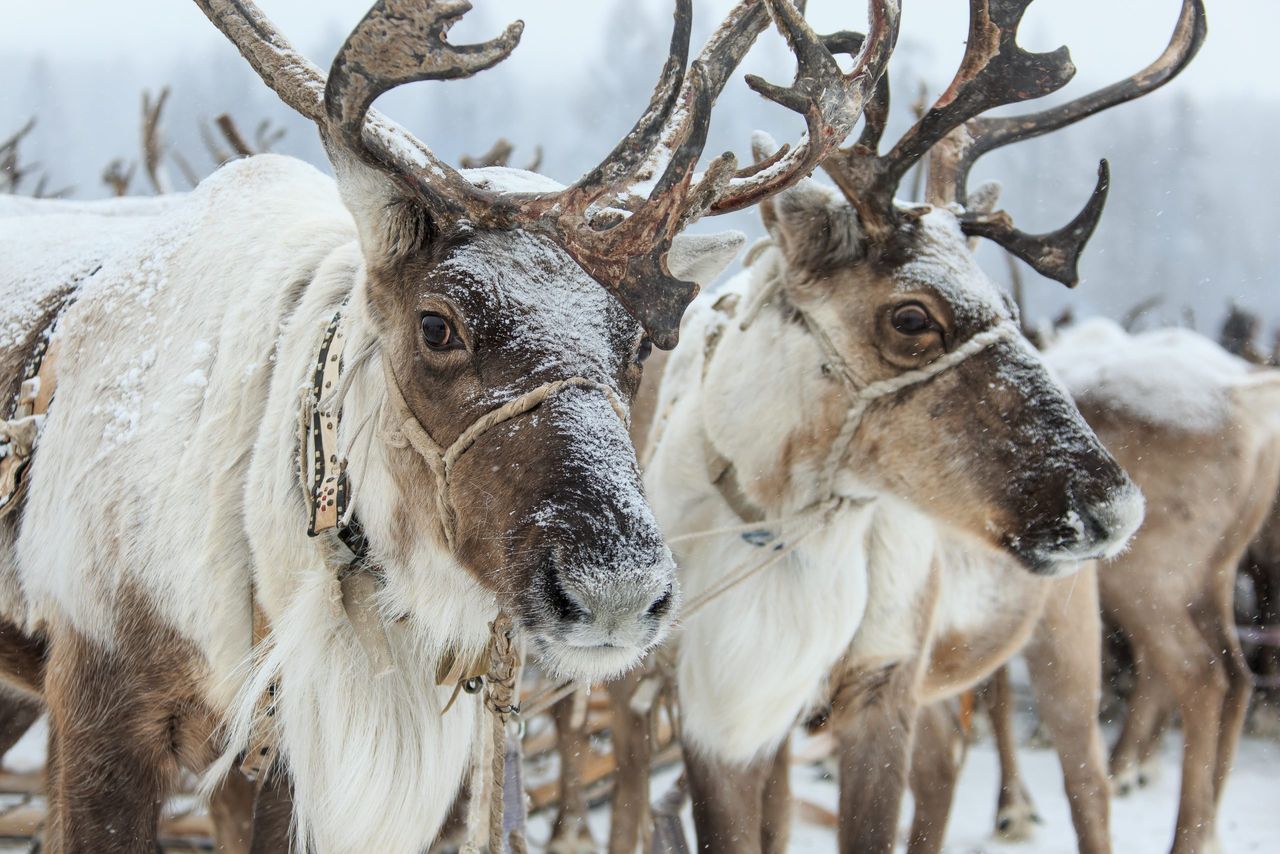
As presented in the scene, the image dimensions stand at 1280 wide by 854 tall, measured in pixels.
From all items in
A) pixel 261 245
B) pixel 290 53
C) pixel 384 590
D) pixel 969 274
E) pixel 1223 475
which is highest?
pixel 290 53

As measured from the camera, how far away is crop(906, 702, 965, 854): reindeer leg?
182 inches

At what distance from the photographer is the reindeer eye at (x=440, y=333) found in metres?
2.00

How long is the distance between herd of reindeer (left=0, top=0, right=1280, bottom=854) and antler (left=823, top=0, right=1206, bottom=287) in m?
0.01

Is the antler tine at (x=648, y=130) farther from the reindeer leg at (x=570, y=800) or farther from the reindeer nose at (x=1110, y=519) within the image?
the reindeer leg at (x=570, y=800)

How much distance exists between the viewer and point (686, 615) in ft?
10.6

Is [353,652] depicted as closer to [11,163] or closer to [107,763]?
[107,763]

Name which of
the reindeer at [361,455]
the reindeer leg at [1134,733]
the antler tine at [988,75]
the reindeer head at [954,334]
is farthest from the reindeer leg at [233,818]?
the reindeer leg at [1134,733]

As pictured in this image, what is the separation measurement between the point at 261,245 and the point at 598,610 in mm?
1337

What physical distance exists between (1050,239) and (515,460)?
200 centimetres

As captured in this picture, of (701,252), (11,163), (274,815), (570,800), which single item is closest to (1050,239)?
(701,252)

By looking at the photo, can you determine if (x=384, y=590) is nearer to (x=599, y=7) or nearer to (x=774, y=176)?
(x=774, y=176)

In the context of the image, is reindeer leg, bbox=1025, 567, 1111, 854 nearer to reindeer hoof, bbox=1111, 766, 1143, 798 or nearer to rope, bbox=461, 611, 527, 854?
reindeer hoof, bbox=1111, 766, 1143, 798

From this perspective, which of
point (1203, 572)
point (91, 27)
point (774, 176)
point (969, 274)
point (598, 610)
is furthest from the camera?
point (91, 27)

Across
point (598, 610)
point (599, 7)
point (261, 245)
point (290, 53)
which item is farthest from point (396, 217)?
point (599, 7)
